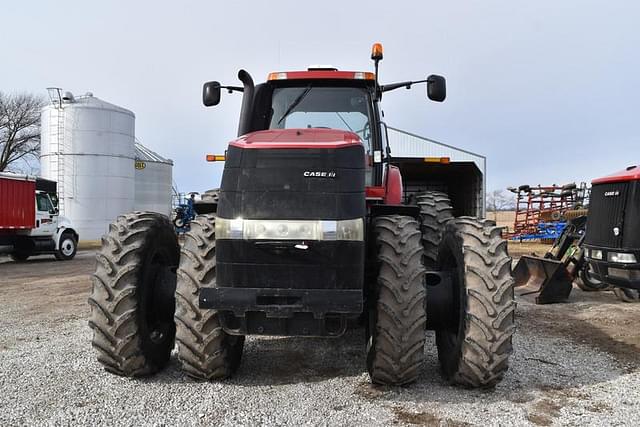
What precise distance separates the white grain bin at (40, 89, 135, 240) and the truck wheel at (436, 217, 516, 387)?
73.3 feet

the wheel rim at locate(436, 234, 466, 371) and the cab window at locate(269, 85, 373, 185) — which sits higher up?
the cab window at locate(269, 85, 373, 185)

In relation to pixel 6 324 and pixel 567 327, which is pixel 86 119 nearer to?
pixel 6 324

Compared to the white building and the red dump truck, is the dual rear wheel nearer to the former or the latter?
the red dump truck

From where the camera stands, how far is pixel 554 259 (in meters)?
8.65

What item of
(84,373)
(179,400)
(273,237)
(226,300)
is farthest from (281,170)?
(84,373)

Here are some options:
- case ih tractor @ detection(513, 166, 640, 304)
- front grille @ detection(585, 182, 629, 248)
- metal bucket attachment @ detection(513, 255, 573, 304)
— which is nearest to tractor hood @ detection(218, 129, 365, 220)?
case ih tractor @ detection(513, 166, 640, 304)

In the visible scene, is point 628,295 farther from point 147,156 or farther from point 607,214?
point 147,156

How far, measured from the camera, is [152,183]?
2984 cm

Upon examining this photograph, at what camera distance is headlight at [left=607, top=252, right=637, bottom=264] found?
5.83 m

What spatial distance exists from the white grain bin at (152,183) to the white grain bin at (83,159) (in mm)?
4344

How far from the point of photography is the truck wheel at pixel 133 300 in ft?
12.4

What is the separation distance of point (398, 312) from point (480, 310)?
582 millimetres

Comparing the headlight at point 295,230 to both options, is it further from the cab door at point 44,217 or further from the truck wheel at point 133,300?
the cab door at point 44,217

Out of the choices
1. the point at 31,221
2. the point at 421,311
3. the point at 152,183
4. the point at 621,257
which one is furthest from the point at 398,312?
the point at 152,183
